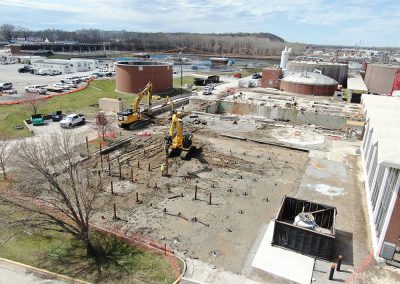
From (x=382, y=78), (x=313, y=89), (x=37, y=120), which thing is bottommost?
(x=37, y=120)

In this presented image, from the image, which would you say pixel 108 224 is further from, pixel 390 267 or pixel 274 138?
pixel 274 138

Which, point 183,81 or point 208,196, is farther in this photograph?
point 183,81

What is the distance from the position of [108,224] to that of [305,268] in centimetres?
1082

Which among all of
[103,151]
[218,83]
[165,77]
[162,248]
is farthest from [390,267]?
[218,83]

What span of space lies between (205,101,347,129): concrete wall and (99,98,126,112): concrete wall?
1280 cm

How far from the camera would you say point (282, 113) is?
45.7 metres

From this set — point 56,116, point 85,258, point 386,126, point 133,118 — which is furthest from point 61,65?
point 386,126

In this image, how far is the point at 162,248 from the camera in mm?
15922

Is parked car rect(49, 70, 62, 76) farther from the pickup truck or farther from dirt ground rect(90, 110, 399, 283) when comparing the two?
dirt ground rect(90, 110, 399, 283)

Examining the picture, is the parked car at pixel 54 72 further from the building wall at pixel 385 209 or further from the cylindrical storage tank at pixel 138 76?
the building wall at pixel 385 209

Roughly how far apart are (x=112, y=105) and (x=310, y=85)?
Result: 35947mm

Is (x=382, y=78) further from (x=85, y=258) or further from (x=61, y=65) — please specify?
(x=61, y=65)

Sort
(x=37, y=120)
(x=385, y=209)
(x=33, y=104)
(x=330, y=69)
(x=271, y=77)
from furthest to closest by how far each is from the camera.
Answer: (x=330, y=69) → (x=271, y=77) → (x=33, y=104) → (x=37, y=120) → (x=385, y=209)

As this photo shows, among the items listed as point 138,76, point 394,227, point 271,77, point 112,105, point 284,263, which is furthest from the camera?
point 271,77
